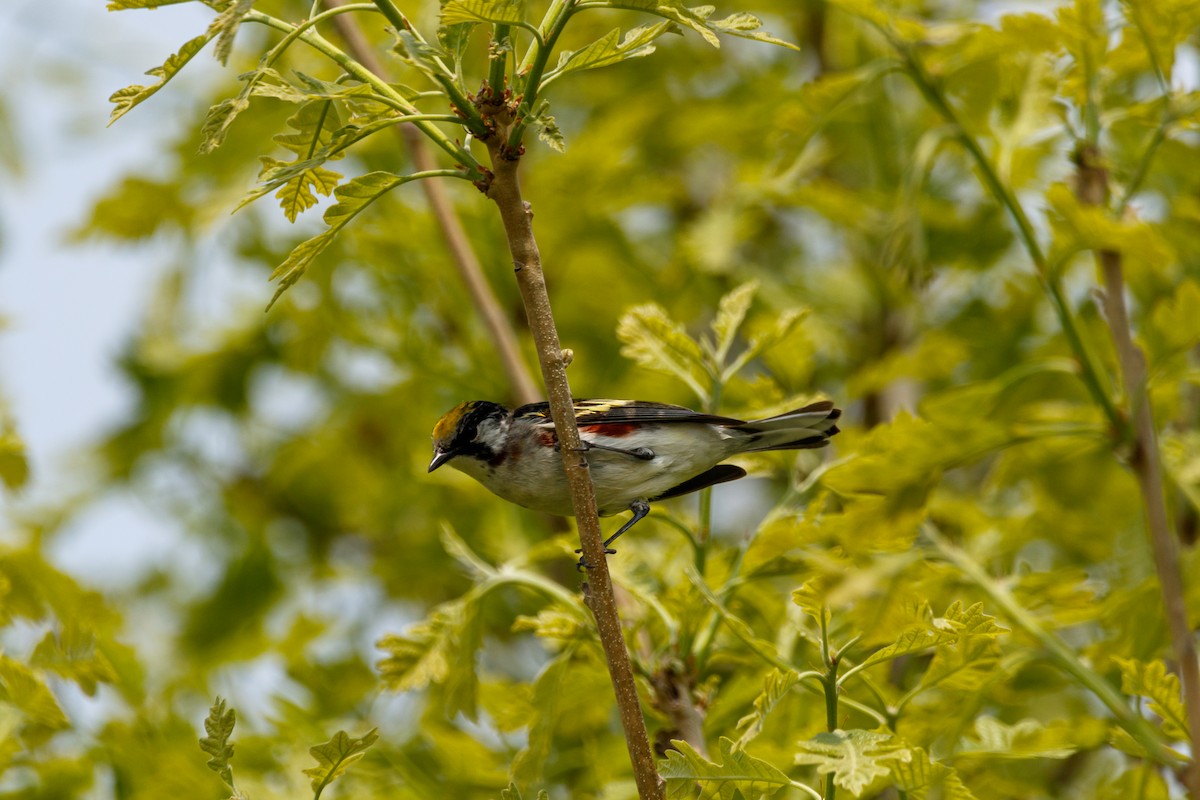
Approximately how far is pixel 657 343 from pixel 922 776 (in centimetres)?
142

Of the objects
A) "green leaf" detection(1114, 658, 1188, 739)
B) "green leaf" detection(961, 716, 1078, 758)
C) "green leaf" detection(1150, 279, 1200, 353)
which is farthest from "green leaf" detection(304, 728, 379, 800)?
"green leaf" detection(1150, 279, 1200, 353)

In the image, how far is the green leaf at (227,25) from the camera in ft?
6.47

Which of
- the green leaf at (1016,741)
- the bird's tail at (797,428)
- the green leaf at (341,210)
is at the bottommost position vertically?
A: the green leaf at (1016,741)

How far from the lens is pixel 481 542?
5074mm

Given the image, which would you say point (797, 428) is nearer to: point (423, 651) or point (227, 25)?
point (423, 651)

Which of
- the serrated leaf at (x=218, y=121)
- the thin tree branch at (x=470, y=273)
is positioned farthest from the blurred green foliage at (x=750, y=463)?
the thin tree branch at (x=470, y=273)

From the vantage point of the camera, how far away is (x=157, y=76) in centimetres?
212

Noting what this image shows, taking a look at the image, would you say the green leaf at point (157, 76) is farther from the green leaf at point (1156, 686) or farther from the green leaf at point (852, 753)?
the green leaf at point (1156, 686)

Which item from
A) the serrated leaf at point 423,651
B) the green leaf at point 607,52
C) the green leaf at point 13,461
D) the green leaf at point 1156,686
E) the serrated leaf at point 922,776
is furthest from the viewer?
the green leaf at point 13,461

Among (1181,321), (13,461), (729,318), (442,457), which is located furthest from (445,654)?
(1181,321)

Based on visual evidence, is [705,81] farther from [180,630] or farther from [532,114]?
[532,114]

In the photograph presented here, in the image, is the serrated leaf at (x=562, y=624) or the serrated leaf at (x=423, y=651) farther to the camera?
the serrated leaf at (x=423, y=651)

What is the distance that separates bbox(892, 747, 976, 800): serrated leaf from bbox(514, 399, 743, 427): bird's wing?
1.42 meters

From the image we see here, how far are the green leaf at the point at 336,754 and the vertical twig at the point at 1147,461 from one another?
196cm
